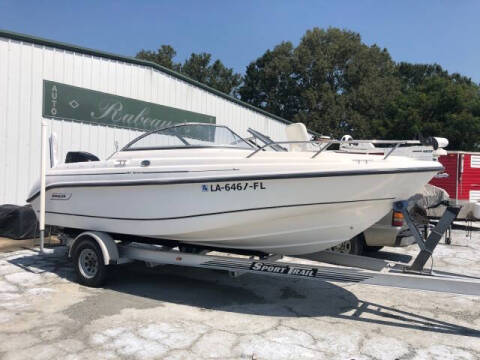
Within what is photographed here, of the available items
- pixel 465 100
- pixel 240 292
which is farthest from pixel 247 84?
pixel 240 292

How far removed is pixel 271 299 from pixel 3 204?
230 inches

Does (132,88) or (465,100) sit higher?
(465,100)

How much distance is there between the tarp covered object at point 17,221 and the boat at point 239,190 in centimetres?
292

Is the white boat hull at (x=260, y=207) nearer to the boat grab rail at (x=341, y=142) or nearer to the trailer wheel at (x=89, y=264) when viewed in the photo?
the boat grab rail at (x=341, y=142)

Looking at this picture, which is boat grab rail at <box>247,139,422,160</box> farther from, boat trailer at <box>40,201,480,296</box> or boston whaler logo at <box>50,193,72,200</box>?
boston whaler logo at <box>50,193,72,200</box>

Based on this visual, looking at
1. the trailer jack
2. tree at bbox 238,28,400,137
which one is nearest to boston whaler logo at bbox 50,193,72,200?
the trailer jack

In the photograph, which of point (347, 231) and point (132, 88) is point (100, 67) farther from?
point (347, 231)

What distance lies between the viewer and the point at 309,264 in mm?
4523

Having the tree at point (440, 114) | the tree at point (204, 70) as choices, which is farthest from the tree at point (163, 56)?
the tree at point (440, 114)

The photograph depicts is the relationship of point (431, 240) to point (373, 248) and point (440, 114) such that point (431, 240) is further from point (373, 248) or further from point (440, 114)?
point (440, 114)

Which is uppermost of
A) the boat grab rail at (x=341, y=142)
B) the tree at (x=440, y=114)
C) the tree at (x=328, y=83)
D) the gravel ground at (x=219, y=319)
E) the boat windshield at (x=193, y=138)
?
the tree at (x=328, y=83)

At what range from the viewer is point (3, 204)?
26.4 ft

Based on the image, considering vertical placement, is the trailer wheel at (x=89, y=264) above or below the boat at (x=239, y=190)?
below

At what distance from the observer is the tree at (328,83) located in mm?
31867
